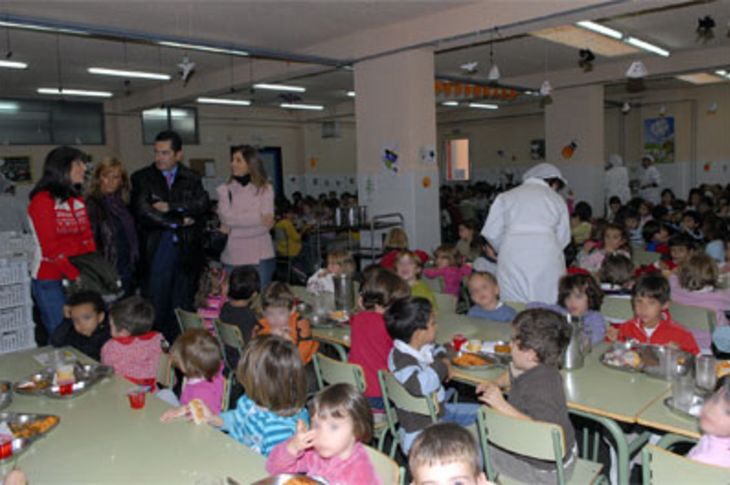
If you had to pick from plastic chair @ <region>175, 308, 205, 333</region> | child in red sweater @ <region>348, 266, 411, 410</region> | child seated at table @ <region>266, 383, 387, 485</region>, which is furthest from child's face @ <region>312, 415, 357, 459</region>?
plastic chair @ <region>175, 308, 205, 333</region>

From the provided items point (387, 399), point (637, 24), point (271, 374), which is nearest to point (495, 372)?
point (387, 399)

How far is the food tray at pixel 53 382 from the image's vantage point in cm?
260

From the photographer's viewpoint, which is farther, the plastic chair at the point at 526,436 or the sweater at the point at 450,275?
the sweater at the point at 450,275

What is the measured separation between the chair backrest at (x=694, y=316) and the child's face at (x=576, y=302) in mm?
575

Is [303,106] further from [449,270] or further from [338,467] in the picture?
[338,467]

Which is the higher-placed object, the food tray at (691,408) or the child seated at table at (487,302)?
the child seated at table at (487,302)

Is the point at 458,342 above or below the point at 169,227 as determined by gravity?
below

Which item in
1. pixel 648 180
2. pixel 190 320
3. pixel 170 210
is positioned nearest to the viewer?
pixel 190 320

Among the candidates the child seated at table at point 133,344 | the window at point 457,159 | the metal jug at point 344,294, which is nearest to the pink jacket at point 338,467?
the child seated at table at point 133,344

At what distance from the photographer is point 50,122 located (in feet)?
39.8

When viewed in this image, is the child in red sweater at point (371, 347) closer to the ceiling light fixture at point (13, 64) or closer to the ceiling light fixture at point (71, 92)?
the ceiling light fixture at point (13, 64)

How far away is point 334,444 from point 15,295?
13.0 ft

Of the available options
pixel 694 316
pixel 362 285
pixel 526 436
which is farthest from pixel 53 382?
pixel 694 316

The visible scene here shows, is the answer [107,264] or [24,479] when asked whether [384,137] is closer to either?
[107,264]
